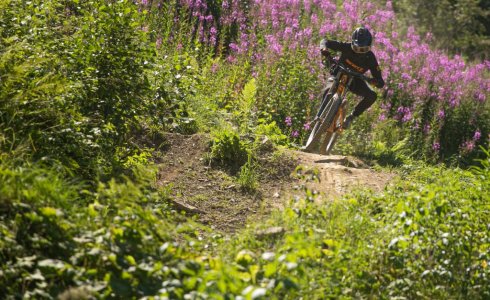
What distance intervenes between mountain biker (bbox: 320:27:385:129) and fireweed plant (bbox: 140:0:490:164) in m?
1.20

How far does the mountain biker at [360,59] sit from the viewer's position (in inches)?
399

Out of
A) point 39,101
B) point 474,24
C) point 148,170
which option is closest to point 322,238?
point 148,170

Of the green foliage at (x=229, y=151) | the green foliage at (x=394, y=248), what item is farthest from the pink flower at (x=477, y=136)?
the green foliage at (x=394, y=248)

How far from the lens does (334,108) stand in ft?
33.7

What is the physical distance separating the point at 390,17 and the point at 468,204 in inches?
436

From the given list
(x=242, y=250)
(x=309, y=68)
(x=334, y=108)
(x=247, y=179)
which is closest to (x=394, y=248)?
(x=242, y=250)

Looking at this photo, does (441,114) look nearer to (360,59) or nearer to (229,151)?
(360,59)

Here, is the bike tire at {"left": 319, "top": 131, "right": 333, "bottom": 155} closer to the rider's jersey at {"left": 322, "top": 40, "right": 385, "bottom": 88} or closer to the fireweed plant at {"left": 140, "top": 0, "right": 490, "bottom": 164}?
the fireweed plant at {"left": 140, "top": 0, "right": 490, "bottom": 164}

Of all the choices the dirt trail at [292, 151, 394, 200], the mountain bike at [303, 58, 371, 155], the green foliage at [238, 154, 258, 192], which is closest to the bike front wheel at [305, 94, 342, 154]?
the mountain bike at [303, 58, 371, 155]

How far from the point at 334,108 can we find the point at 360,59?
0.76 m

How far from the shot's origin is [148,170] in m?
4.87

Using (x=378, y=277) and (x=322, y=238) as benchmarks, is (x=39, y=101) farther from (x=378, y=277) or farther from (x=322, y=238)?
(x=378, y=277)

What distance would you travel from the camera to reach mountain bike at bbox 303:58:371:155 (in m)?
10.3

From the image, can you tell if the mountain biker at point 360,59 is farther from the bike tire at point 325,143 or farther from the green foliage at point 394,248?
the green foliage at point 394,248
